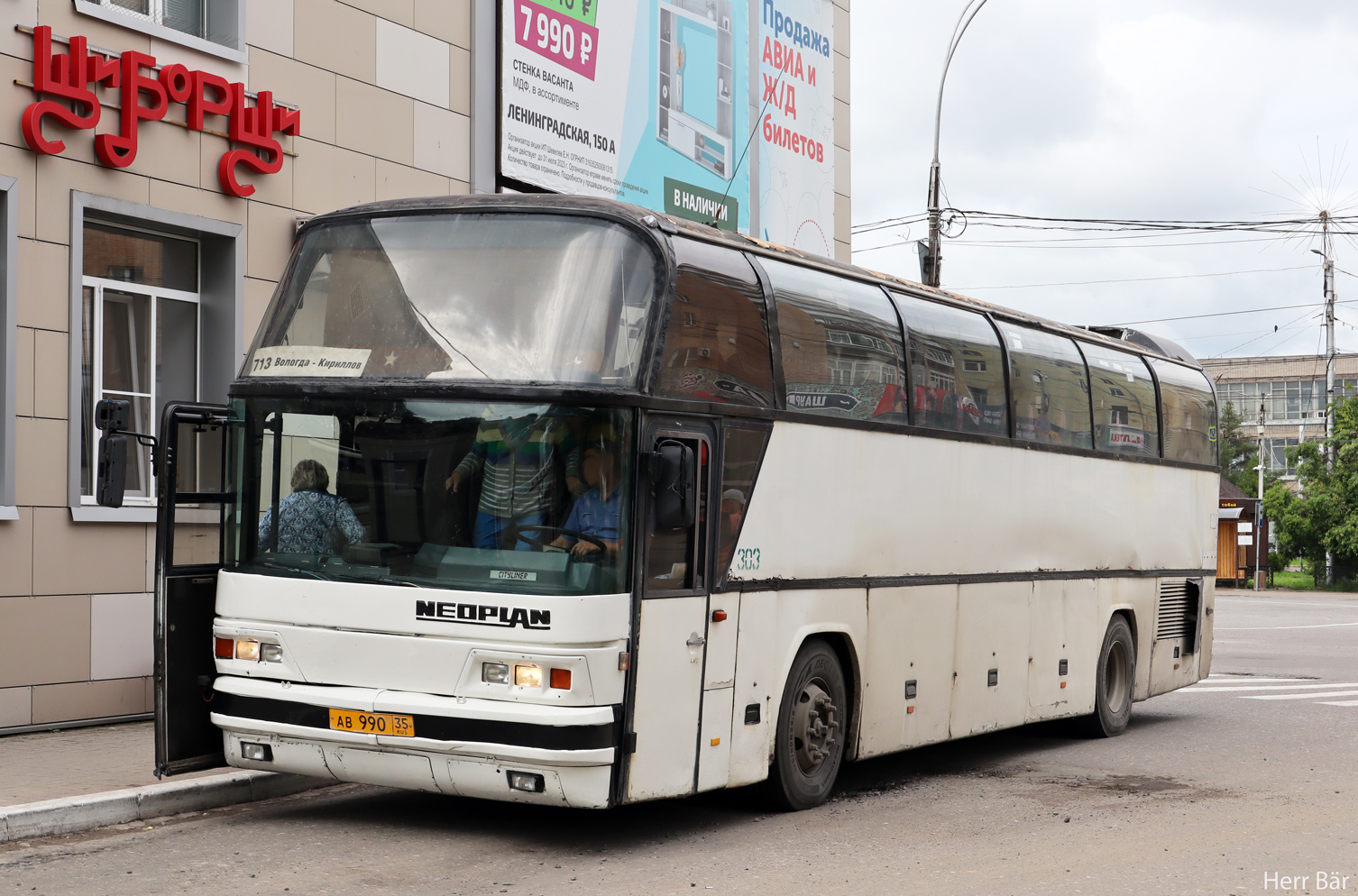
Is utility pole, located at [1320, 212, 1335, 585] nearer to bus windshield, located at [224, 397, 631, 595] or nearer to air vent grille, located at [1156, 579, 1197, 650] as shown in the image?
air vent grille, located at [1156, 579, 1197, 650]

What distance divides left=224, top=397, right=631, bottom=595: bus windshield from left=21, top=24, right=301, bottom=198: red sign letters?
4749 mm

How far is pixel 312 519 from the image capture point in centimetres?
810

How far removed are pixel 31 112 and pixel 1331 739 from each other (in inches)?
467

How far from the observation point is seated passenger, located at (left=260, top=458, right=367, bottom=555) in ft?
26.2

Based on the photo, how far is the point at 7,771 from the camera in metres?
9.34

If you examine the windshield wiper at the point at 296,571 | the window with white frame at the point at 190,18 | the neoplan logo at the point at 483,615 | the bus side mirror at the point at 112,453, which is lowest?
the neoplan logo at the point at 483,615

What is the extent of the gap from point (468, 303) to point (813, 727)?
11.3 feet

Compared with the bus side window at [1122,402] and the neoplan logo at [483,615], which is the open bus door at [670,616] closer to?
the neoplan logo at [483,615]

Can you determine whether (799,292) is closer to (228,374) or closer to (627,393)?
(627,393)

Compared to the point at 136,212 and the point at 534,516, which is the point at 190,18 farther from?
the point at 534,516

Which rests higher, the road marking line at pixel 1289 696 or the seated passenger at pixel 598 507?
the seated passenger at pixel 598 507

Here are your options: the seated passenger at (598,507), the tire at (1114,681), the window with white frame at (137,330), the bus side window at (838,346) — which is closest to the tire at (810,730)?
the bus side window at (838,346)

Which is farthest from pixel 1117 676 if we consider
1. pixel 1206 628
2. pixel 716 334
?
pixel 716 334

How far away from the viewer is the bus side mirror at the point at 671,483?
25.8 ft
